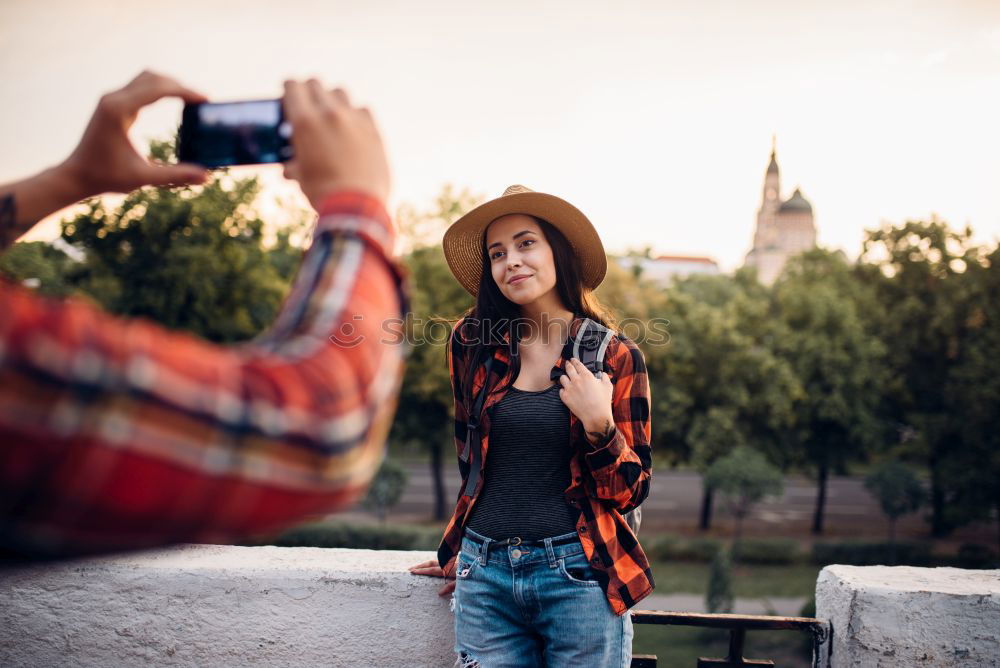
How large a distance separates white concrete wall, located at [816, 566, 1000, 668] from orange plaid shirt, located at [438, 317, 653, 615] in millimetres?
965

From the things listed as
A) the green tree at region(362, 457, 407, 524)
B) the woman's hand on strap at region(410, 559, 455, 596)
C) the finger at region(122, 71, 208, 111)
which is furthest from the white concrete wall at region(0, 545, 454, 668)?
the green tree at region(362, 457, 407, 524)

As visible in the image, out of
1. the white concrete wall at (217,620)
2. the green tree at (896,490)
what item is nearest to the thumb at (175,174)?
the white concrete wall at (217,620)

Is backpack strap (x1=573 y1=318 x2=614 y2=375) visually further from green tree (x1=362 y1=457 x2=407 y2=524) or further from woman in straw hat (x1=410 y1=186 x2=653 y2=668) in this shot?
green tree (x1=362 y1=457 x2=407 y2=524)

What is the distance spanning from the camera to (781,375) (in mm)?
18219

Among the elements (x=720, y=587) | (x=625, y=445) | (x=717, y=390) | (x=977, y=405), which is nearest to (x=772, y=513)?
(x=717, y=390)

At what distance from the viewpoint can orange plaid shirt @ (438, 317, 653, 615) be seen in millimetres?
2006

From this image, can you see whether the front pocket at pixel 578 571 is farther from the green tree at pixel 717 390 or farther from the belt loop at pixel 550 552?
the green tree at pixel 717 390

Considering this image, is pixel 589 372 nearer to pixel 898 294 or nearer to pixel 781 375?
pixel 781 375

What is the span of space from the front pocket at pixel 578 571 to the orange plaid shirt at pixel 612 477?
2 centimetres

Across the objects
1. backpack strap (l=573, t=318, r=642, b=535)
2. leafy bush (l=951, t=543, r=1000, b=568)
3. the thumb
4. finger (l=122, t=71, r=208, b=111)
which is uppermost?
finger (l=122, t=71, r=208, b=111)

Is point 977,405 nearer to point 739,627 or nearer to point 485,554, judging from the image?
point 739,627

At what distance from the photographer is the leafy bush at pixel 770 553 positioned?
60.8 ft

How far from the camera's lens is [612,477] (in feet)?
6.57

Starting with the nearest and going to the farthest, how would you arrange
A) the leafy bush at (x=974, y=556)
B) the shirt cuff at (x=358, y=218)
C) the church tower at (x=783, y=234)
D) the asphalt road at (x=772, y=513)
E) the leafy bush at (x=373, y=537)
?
the shirt cuff at (x=358, y=218) < the leafy bush at (x=974, y=556) < the leafy bush at (x=373, y=537) < the asphalt road at (x=772, y=513) < the church tower at (x=783, y=234)
